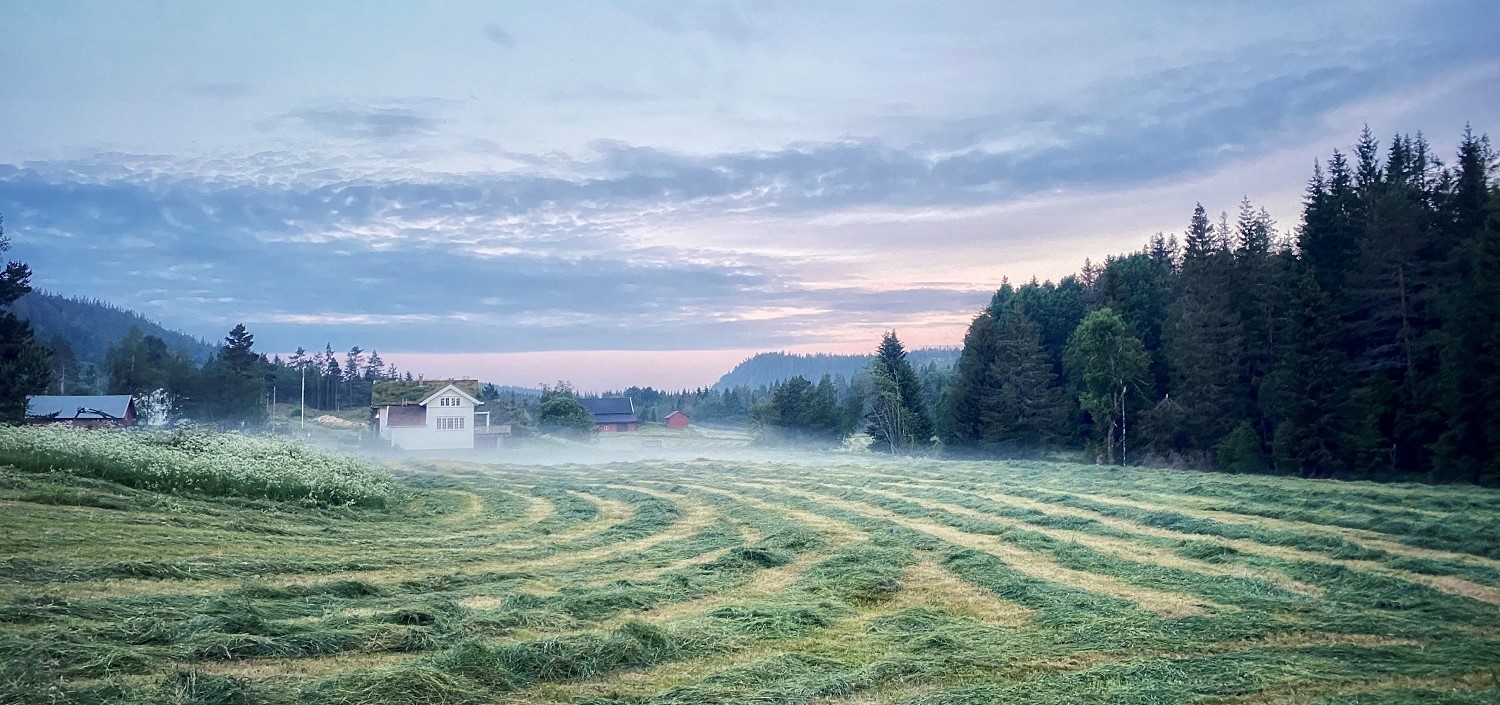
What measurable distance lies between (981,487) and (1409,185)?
33.6m

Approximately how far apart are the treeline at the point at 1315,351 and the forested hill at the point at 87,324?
5286 inches

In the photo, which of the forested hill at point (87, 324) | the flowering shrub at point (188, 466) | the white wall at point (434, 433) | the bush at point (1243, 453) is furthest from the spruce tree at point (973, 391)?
the forested hill at point (87, 324)

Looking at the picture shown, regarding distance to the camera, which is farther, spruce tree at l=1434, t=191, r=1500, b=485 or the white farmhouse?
the white farmhouse

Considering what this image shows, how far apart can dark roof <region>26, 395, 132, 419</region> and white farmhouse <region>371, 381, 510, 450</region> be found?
19154 mm

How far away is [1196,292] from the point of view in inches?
2098

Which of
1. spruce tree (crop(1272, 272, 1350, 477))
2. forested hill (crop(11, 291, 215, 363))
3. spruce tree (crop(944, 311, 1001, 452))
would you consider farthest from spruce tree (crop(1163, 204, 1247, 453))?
forested hill (crop(11, 291, 215, 363))

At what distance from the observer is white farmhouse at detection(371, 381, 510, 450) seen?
66500mm

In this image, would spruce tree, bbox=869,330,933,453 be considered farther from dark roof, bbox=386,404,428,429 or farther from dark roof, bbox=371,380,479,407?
dark roof, bbox=386,404,428,429

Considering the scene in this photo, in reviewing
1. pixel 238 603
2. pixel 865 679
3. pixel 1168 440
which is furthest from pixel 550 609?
pixel 1168 440

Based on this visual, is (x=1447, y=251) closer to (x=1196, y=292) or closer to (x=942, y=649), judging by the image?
(x=1196, y=292)

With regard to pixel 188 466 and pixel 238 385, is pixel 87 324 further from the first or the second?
pixel 188 466

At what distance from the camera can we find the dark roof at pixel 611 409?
110875 millimetres

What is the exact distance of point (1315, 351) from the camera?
134 ft

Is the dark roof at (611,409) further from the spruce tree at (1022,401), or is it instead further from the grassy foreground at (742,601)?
the grassy foreground at (742,601)
